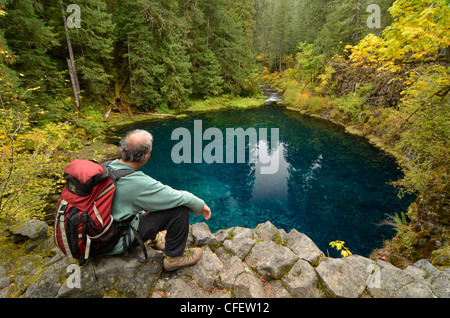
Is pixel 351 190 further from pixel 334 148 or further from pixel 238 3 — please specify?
pixel 238 3

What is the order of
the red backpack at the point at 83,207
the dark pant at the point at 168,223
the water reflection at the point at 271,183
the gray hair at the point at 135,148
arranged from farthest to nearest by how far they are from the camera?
the water reflection at the point at 271,183
the dark pant at the point at 168,223
the gray hair at the point at 135,148
the red backpack at the point at 83,207

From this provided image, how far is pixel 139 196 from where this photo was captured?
7.01 feet

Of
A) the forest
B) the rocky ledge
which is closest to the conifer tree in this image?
the forest

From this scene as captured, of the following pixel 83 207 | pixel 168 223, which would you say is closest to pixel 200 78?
pixel 168 223

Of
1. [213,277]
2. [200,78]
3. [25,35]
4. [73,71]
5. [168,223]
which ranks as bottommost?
[213,277]

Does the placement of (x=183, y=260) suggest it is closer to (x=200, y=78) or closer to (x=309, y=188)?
(x=309, y=188)

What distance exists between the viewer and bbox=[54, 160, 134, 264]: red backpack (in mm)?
1864

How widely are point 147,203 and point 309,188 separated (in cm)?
789

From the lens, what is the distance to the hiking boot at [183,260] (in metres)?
2.55

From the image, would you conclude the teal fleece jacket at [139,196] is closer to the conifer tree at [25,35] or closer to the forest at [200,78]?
the forest at [200,78]

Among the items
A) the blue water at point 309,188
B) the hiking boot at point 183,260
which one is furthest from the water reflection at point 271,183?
the hiking boot at point 183,260

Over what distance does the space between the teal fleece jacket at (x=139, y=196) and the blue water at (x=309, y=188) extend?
4.56 m
